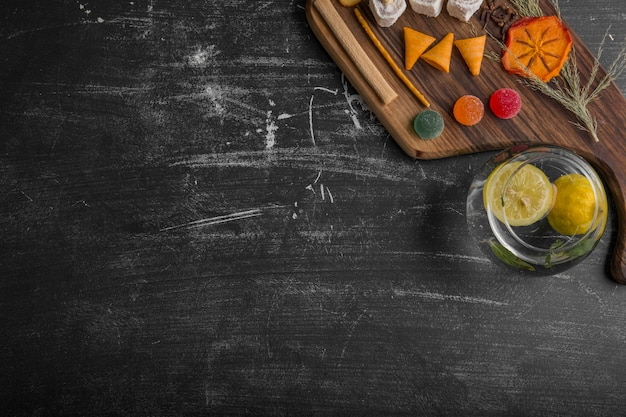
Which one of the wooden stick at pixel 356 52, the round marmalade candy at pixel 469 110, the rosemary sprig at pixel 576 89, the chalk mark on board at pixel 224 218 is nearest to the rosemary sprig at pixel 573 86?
the rosemary sprig at pixel 576 89

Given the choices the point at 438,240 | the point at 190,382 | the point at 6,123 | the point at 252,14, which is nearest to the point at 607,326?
the point at 438,240

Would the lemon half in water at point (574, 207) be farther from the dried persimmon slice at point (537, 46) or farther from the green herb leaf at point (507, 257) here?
the dried persimmon slice at point (537, 46)

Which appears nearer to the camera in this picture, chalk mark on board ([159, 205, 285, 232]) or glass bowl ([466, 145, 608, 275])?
glass bowl ([466, 145, 608, 275])

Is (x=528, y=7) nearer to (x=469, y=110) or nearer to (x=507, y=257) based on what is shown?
(x=469, y=110)

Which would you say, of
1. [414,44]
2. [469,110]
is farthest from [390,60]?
[469,110]

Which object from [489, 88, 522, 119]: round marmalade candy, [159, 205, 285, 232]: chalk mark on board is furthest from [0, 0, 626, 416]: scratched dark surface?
[489, 88, 522, 119]: round marmalade candy

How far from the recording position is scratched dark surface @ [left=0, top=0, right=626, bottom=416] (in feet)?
3.83

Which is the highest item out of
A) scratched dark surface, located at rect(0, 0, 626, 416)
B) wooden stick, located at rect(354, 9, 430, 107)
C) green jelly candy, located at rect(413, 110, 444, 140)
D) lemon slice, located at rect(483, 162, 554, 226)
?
wooden stick, located at rect(354, 9, 430, 107)

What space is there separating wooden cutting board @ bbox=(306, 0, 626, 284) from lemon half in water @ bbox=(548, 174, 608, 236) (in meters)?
0.09

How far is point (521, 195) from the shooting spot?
1070 mm

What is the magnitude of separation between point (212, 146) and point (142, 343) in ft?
1.29

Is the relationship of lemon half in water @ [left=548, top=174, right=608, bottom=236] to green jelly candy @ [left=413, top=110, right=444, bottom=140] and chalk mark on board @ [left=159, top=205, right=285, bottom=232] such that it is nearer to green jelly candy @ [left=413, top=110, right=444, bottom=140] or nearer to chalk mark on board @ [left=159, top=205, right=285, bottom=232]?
green jelly candy @ [left=413, top=110, right=444, bottom=140]

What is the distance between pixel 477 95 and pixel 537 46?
136 millimetres

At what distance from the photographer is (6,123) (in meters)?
1.22
